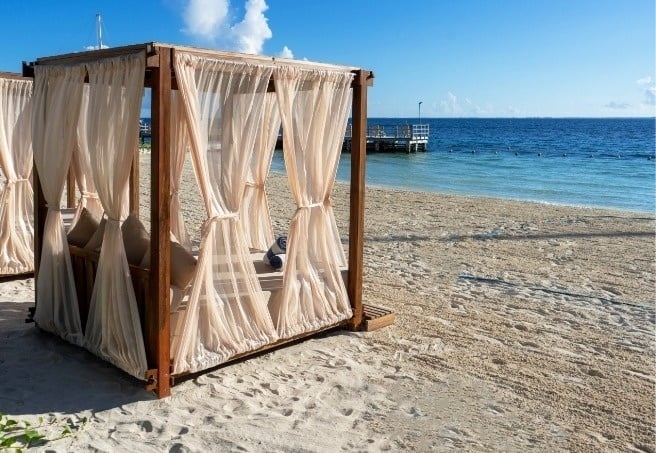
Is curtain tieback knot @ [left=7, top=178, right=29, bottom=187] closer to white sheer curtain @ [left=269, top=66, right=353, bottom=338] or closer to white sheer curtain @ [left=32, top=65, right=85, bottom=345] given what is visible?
white sheer curtain @ [left=32, top=65, right=85, bottom=345]

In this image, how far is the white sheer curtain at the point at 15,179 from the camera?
6.43m

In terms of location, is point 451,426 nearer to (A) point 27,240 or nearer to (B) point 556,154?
(A) point 27,240

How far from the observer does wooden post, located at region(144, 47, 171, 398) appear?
368 centimetres

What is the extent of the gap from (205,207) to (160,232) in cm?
60

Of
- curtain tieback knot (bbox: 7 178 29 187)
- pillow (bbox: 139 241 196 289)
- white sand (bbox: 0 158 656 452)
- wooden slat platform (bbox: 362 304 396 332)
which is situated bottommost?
white sand (bbox: 0 158 656 452)

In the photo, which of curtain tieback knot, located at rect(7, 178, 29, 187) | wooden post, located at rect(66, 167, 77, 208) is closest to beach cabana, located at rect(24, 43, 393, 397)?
curtain tieback knot, located at rect(7, 178, 29, 187)

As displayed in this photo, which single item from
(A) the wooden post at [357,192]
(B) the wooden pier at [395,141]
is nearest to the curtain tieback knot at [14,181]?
(A) the wooden post at [357,192]

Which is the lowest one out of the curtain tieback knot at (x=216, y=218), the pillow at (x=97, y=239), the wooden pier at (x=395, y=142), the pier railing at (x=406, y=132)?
the pillow at (x=97, y=239)

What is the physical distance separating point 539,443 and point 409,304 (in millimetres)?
2630

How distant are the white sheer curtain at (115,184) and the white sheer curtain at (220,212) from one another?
0.28 meters

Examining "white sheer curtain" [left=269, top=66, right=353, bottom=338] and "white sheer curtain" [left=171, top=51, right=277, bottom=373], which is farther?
"white sheer curtain" [left=269, top=66, right=353, bottom=338]

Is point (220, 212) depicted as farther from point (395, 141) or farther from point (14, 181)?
point (395, 141)

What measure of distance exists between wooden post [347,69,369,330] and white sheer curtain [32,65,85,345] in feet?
6.59

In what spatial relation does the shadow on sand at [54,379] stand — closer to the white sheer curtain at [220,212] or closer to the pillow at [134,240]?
the white sheer curtain at [220,212]
